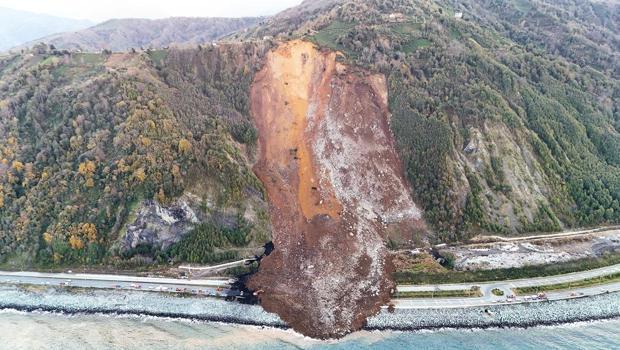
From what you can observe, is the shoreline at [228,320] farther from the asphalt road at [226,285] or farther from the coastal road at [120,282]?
the coastal road at [120,282]

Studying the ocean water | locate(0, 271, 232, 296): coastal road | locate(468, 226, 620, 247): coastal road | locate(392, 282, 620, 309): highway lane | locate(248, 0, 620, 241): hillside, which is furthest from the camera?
locate(248, 0, 620, 241): hillside

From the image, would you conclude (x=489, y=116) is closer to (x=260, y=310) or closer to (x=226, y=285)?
(x=260, y=310)

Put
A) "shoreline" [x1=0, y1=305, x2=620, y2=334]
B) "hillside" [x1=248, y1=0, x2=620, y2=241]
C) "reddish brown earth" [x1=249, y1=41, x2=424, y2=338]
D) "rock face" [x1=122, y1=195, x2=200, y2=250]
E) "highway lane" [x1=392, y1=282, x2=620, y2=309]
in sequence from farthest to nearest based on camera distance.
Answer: "hillside" [x1=248, y1=0, x2=620, y2=241], "rock face" [x1=122, y1=195, x2=200, y2=250], "reddish brown earth" [x1=249, y1=41, x2=424, y2=338], "highway lane" [x1=392, y1=282, x2=620, y2=309], "shoreline" [x1=0, y1=305, x2=620, y2=334]

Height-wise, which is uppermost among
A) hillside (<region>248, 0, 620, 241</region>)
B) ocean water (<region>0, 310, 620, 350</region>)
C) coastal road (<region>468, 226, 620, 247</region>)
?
hillside (<region>248, 0, 620, 241</region>)

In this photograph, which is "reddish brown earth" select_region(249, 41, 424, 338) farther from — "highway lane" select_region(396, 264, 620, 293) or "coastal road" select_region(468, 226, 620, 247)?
"coastal road" select_region(468, 226, 620, 247)

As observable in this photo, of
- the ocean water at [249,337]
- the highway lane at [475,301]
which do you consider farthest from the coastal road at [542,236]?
the ocean water at [249,337]

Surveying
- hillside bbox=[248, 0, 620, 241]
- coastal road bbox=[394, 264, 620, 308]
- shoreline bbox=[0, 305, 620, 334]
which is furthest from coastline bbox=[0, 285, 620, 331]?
hillside bbox=[248, 0, 620, 241]

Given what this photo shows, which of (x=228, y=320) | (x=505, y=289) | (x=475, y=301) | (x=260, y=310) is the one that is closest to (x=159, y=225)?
(x=228, y=320)
